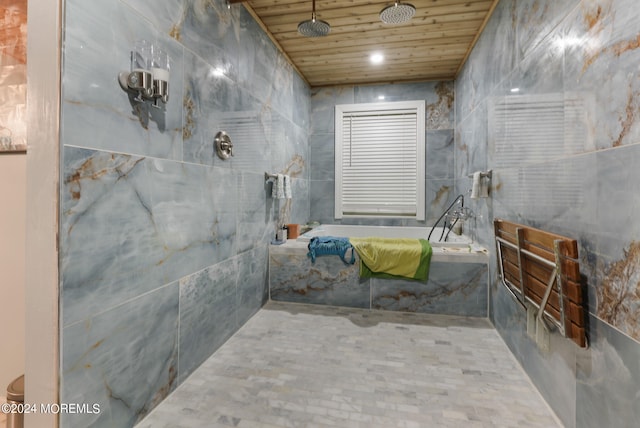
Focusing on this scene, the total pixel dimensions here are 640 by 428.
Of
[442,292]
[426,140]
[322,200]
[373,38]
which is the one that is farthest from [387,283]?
[373,38]

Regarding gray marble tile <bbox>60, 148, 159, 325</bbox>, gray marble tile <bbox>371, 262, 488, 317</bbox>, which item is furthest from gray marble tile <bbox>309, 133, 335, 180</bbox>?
gray marble tile <bbox>60, 148, 159, 325</bbox>

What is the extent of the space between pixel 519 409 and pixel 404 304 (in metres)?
1.22

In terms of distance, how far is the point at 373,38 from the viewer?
2.88m

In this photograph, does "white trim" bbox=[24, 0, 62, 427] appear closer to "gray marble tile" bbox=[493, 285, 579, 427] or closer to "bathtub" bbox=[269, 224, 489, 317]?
"bathtub" bbox=[269, 224, 489, 317]

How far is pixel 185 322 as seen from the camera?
67.8 inches

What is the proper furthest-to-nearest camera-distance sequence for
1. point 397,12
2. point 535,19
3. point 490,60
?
point 490,60, point 397,12, point 535,19

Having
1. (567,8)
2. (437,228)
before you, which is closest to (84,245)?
(567,8)

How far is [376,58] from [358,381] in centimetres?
303

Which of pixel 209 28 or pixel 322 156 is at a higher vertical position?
pixel 209 28

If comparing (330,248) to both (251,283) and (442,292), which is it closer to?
(251,283)

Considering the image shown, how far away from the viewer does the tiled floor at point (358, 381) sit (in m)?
1.45

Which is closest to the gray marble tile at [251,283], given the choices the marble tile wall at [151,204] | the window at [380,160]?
Answer: the marble tile wall at [151,204]

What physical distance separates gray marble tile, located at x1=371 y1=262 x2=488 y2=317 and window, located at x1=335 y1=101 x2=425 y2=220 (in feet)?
4.73

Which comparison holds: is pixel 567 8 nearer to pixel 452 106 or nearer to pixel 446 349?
pixel 446 349
